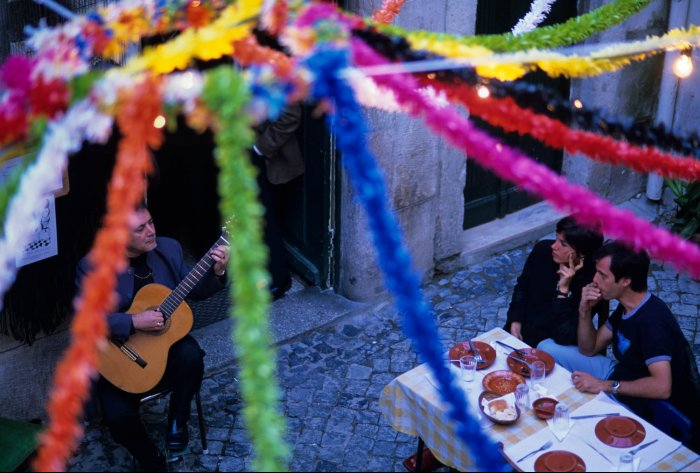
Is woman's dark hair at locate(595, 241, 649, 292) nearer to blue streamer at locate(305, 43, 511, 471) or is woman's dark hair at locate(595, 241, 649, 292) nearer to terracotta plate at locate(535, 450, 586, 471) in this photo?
terracotta plate at locate(535, 450, 586, 471)

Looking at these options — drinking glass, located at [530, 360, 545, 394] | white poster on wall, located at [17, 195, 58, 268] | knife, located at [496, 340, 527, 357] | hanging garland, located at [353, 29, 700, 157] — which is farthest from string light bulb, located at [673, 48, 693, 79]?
white poster on wall, located at [17, 195, 58, 268]

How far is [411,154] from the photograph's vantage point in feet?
23.0

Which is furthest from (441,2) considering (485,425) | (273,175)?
(485,425)

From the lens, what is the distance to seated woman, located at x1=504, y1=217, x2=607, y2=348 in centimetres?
547

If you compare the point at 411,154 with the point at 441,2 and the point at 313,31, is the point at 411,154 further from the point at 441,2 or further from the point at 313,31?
the point at 313,31

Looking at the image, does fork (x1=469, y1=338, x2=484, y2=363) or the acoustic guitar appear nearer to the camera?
fork (x1=469, y1=338, x2=484, y2=363)

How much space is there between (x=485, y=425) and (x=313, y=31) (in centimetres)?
263

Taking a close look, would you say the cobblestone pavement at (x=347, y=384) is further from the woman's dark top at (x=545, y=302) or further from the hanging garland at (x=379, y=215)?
the hanging garland at (x=379, y=215)

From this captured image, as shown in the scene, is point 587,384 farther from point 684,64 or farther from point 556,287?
point 684,64

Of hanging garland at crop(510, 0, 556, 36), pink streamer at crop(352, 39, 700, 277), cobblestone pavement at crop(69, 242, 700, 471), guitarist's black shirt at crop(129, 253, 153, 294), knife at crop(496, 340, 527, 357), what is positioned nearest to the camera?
pink streamer at crop(352, 39, 700, 277)

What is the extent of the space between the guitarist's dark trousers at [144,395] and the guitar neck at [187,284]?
277 millimetres

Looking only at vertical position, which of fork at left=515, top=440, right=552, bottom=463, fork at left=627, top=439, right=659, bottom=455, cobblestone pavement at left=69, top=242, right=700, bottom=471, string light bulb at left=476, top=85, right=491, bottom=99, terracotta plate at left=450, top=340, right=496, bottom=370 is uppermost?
string light bulb at left=476, top=85, right=491, bottom=99

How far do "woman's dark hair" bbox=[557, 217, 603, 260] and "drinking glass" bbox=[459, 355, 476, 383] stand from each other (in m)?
1.05

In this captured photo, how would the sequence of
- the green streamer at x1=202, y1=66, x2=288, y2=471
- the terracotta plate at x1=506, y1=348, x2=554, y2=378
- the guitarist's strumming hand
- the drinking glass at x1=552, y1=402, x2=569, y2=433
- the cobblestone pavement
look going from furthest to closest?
the cobblestone pavement < the guitarist's strumming hand < the terracotta plate at x1=506, y1=348, x2=554, y2=378 < the drinking glass at x1=552, y1=402, x2=569, y2=433 < the green streamer at x1=202, y1=66, x2=288, y2=471
